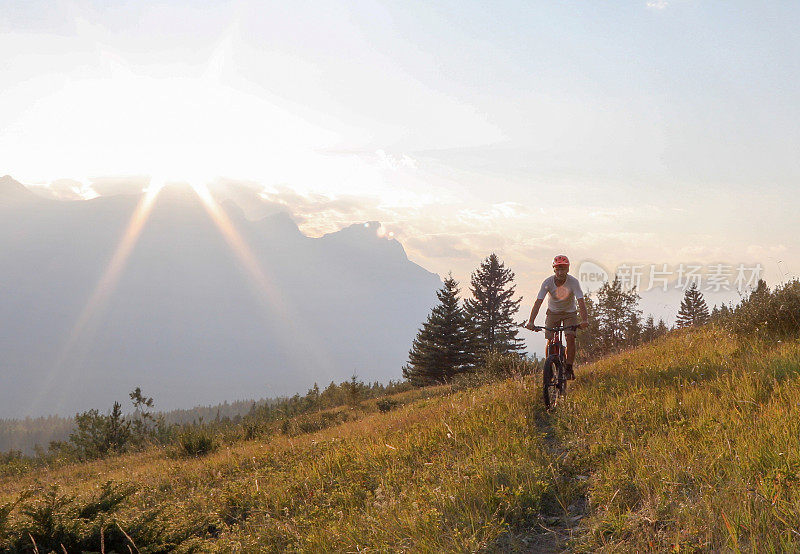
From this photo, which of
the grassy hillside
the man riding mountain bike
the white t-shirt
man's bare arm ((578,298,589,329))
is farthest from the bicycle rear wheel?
the white t-shirt

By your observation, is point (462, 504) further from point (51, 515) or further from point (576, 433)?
point (51, 515)

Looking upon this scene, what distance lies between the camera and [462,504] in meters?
4.22

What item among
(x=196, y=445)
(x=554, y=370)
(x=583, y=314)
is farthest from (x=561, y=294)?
(x=196, y=445)

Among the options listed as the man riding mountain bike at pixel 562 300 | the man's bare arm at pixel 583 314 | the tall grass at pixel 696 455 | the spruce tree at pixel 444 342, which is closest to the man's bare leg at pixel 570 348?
the man riding mountain bike at pixel 562 300

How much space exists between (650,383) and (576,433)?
2.41m

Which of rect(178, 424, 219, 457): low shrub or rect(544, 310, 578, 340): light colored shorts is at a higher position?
rect(544, 310, 578, 340): light colored shorts

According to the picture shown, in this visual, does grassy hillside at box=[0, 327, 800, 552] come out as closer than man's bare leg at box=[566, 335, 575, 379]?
Yes

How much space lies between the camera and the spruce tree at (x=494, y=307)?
45.6 metres

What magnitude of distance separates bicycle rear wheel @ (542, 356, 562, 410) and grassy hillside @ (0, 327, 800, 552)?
0.28m

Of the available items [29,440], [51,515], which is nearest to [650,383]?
[51,515]

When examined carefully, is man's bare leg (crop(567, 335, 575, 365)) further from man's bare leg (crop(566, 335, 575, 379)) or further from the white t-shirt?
the white t-shirt

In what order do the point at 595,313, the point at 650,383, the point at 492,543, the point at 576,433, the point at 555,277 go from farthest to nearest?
the point at 595,313 < the point at 555,277 < the point at 650,383 < the point at 576,433 < the point at 492,543

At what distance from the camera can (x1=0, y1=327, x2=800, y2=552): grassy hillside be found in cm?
341

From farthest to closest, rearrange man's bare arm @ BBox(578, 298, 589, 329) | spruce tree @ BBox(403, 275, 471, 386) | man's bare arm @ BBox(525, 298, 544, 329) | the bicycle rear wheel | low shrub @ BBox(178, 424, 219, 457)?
spruce tree @ BBox(403, 275, 471, 386), low shrub @ BBox(178, 424, 219, 457), man's bare arm @ BBox(525, 298, 544, 329), man's bare arm @ BBox(578, 298, 589, 329), the bicycle rear wheel
